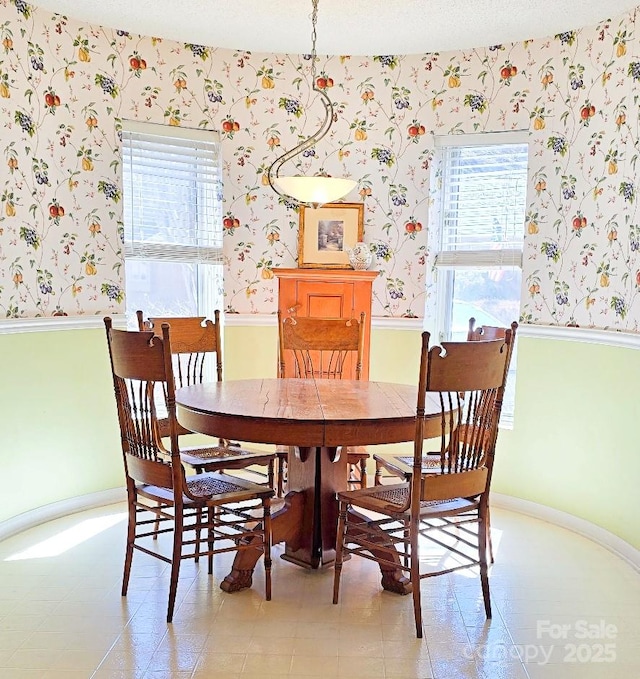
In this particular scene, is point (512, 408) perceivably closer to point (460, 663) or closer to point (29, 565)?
point (460, 663)

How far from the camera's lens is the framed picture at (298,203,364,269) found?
4297 mm

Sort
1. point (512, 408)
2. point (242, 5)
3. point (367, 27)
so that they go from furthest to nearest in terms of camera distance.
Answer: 1. point (512, 408)
2. point (367, 27)
3. point (242, 5)

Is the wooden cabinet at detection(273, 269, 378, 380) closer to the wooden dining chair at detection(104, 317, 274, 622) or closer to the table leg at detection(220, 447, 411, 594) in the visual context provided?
the table leg at detection(220, 447, 411, 594)

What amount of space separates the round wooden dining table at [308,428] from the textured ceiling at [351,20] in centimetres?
184

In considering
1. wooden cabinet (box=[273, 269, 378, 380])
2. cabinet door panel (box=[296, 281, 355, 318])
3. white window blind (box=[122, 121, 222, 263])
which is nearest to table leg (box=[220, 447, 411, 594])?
wooden cabinet (box=[273, 269, 378, 380])

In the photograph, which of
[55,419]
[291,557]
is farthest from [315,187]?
[55,419]

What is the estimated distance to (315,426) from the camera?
2.43 meters

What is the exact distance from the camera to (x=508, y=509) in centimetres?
395

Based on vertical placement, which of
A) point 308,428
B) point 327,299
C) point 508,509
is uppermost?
point 327,299

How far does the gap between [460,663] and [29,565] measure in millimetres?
1921

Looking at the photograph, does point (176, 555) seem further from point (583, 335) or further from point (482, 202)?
point (482, 202)

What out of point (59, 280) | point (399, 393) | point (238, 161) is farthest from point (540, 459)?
point (59, 280)

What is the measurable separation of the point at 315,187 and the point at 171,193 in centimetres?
145

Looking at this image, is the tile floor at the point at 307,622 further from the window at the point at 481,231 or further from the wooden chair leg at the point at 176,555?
the window at the point at 481,231
